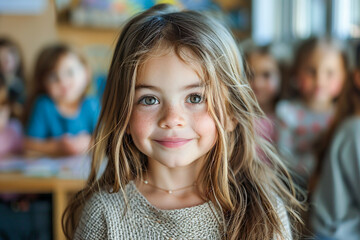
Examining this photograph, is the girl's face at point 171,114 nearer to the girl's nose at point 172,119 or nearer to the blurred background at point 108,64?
the girl's nose at point 172,119

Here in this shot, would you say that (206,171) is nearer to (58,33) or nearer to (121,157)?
(121,157)

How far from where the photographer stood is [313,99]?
2145 millimetres

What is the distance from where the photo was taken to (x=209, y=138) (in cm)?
87

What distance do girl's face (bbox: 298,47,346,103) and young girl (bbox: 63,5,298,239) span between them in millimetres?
1194

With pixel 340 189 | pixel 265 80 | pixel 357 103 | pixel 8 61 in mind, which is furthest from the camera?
pixel 8 61

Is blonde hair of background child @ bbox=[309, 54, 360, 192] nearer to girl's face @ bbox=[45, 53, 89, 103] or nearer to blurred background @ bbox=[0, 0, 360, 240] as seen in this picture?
blurred background @ bbox=[0, 0, 360, 240]

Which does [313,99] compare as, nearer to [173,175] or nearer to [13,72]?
[173,175]

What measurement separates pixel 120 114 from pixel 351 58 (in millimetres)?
1643

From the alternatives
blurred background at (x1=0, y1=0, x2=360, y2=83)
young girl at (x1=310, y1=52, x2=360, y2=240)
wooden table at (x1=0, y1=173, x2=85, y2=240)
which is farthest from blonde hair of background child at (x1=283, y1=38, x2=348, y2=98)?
wooden table at (x1=0, y1=173, x2=85, y2=240)

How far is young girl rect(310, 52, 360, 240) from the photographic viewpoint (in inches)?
57.9

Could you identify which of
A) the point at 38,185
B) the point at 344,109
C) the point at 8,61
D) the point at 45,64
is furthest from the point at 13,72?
the point at 344,109

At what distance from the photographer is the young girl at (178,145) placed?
0.84 metres

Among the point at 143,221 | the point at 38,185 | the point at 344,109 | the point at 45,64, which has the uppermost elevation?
the point at 45,64

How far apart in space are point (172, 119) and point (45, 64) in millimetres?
1527
